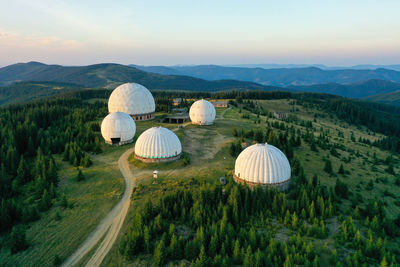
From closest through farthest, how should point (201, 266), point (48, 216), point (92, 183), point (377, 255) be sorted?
point (201, 266), point (377, 255), point (48, 216), point (92, 183)

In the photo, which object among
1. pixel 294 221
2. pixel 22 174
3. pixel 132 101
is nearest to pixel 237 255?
pixel 294 221

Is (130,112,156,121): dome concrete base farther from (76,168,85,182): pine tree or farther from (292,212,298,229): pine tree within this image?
(292,212,298,229): pine tree

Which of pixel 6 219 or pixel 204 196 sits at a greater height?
pixel 204 196

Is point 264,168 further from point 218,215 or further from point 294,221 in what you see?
point 218,215

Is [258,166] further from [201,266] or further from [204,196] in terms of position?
[201,266]

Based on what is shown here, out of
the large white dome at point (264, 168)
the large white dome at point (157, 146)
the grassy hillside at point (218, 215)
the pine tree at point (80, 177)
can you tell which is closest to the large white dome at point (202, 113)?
the grassy hillside at point (218, 215)

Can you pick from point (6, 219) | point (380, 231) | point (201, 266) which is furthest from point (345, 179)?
point (6, 219)

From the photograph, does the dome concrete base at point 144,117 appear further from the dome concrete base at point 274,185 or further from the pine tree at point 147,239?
the pine tree at point 147,239
